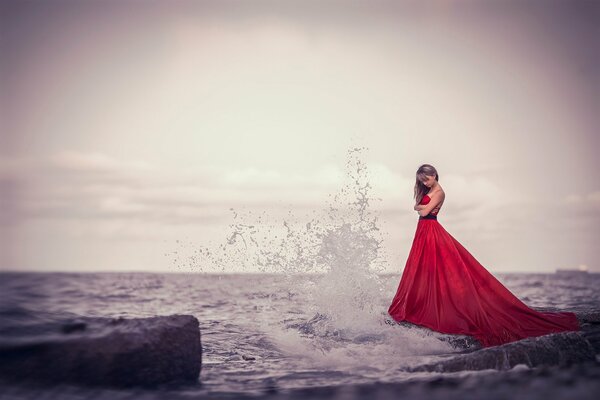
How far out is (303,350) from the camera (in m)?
8.52

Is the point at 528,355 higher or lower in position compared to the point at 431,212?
lower

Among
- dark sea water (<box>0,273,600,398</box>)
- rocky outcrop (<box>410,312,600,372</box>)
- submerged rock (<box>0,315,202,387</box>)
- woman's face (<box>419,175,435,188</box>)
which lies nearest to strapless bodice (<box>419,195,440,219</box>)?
woman's face (<box>419,175,435,188</box>)

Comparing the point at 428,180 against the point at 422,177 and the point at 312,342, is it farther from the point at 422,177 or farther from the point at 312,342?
the point at 312,342

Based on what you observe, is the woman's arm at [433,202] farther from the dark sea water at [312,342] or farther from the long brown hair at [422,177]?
the dark sea water at [312,342]

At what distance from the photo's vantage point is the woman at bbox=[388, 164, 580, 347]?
813 centimetres

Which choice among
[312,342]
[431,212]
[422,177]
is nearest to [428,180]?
[422,177]

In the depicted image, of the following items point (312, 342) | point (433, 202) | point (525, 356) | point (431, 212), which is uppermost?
point (433, 202)

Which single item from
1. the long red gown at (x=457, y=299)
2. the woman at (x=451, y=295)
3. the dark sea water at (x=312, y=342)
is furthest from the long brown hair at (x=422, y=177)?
the dark sea water at (x=312, y=342)

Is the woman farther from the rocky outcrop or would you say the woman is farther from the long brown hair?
the rocky outcrop

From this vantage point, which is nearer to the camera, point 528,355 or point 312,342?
point 528,355

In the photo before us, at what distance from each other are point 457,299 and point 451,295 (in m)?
0.11

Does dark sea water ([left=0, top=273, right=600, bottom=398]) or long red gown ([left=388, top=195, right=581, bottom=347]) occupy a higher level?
long red gown ([left=388, top=195, right=581, bottom=347])

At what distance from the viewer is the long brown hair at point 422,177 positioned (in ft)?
29.3

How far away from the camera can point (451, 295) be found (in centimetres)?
852
